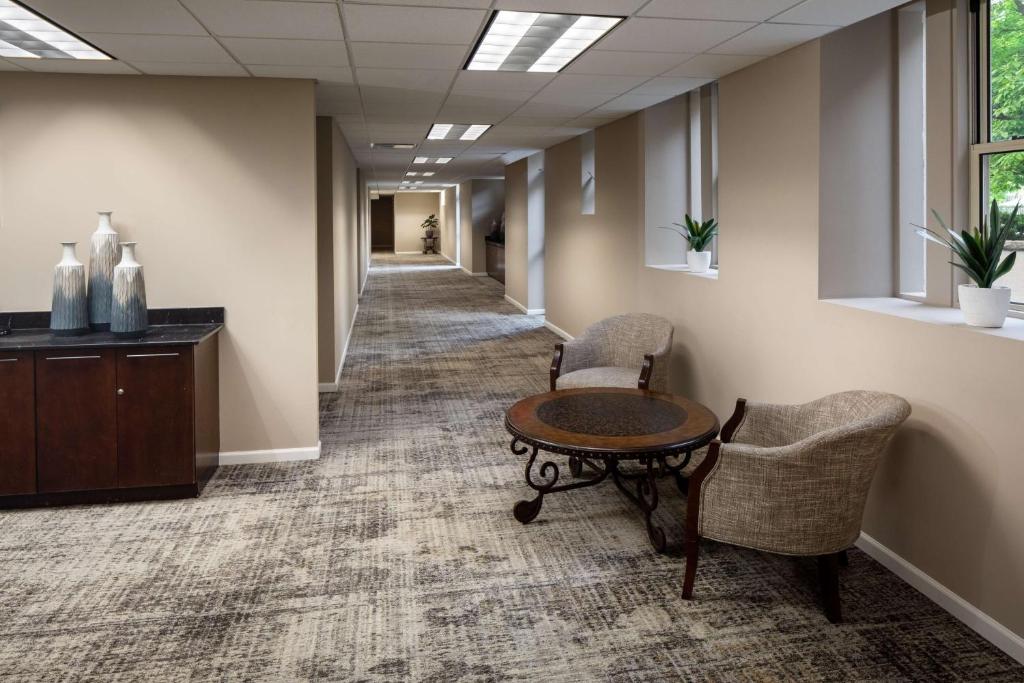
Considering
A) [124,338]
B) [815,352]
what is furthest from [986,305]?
[124,338]

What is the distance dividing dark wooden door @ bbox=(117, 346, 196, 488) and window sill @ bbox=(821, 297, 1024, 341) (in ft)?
6.56

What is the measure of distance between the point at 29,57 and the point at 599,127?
2.95m

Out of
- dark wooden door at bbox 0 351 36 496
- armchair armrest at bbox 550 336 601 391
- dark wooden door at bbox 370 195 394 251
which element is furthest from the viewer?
dark wooden door at bbox 370 195 394 251

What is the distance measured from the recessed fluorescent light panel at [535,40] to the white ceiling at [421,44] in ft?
0.16

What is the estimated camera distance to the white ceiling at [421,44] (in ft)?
6.35

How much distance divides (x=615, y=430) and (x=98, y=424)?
63.5 inches

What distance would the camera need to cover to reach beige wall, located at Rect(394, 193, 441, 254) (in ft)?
58.4

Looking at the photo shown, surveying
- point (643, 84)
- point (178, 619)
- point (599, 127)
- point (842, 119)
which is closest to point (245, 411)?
point (178, 619)

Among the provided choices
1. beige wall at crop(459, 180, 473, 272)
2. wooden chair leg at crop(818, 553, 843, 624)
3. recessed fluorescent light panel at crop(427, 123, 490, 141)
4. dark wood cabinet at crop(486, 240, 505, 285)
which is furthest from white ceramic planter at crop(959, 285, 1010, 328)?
beige wall at crop(459, 180, 473, 272)

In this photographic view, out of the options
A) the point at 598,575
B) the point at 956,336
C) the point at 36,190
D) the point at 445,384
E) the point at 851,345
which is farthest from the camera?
the point at 445,384

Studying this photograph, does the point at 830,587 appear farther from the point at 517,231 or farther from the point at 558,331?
the point at 517,231

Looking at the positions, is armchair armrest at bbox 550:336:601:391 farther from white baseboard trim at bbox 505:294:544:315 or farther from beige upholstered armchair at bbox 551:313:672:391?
white baseboard trim at bbox 505:294:544:315

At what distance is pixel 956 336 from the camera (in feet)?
5.67

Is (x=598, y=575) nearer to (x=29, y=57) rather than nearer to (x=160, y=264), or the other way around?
(x=160, y=264)
